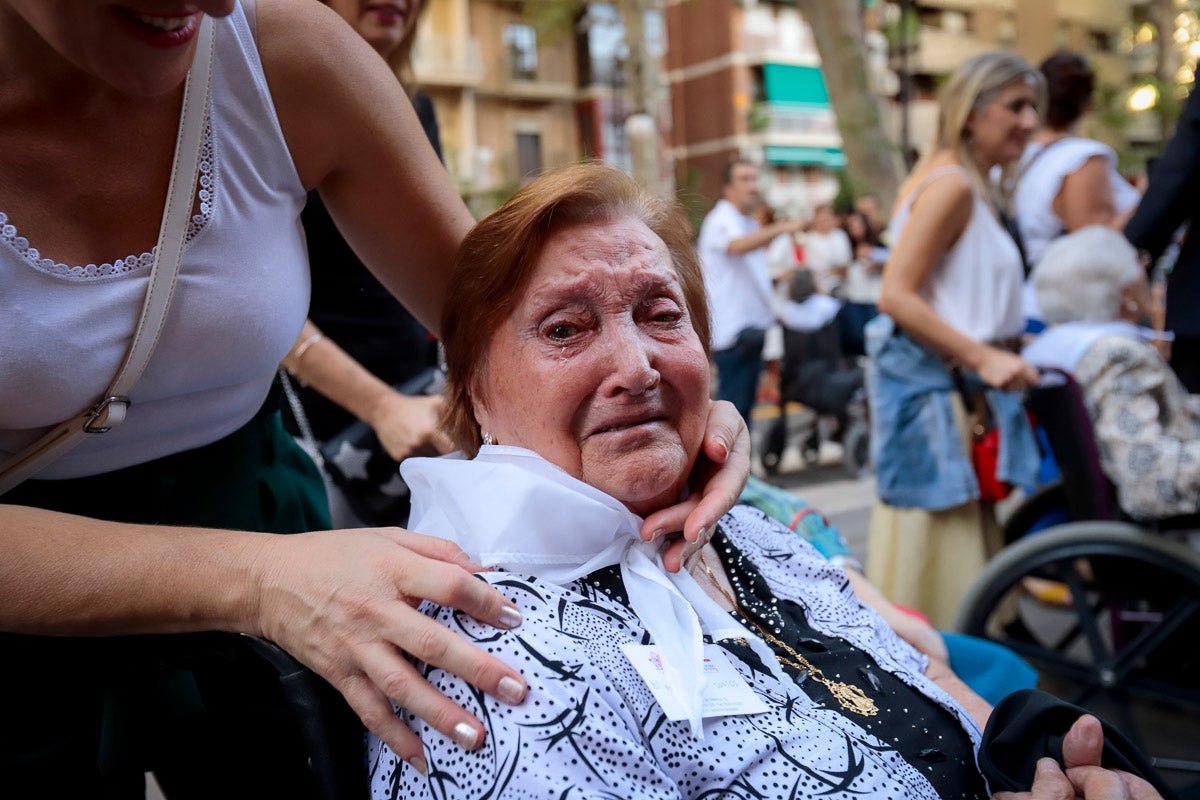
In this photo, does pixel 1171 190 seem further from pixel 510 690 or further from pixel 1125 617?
pixel 510 690

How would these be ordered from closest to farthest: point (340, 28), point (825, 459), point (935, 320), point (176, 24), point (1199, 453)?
point (176, 24) < point (340, 28) < point (1199, 453) < point (935, 320) < point (825, 459)

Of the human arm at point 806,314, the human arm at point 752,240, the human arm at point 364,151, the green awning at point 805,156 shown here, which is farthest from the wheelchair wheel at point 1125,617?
the green awning at point 805,156

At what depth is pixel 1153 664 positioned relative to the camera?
3158 millimetres

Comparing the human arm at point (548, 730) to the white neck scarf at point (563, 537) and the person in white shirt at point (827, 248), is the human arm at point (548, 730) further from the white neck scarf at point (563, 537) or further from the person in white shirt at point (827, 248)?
the person in white shirt at point (827, 248)

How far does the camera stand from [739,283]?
7.05 metres

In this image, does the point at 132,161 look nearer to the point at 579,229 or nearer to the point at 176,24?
the point at 176,24

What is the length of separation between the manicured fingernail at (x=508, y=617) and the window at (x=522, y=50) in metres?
32.0

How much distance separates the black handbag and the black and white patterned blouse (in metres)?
0.89

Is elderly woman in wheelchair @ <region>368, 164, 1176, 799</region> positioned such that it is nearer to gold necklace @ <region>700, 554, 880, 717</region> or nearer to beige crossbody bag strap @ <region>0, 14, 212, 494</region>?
gold necklace @ <region>700, 554, 880, 717</region>

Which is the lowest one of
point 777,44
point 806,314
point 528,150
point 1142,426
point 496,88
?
point 806,314

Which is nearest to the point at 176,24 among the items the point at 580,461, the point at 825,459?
the point at 580,461

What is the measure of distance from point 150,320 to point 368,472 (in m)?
1.02

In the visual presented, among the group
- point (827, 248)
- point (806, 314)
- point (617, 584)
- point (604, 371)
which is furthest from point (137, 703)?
point (827, 248)

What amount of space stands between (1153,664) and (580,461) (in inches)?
95.5
